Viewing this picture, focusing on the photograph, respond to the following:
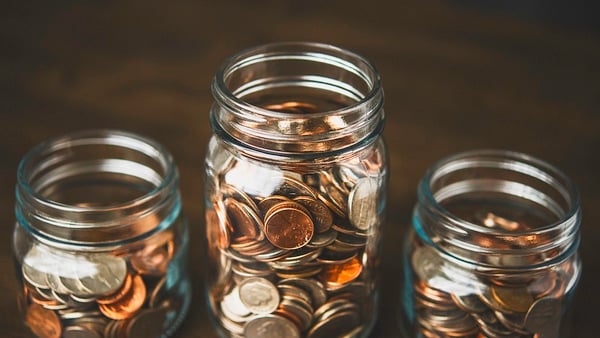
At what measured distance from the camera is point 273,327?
99cm

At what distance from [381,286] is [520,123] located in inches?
17.8

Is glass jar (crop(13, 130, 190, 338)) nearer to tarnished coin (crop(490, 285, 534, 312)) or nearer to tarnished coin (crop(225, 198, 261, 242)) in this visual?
tarnished coin (crop(225, 198, 261, 242))

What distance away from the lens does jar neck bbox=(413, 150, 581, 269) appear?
972 millimetres

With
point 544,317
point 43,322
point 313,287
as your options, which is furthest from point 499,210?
point 43,322

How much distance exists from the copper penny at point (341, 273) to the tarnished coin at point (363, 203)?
44 millimetres

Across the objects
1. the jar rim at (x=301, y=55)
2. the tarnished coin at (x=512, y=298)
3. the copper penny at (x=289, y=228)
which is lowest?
the tarnished coin at (x=512, y=298)

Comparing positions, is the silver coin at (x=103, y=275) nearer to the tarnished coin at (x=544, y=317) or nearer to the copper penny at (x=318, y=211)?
the copper penny at (x=318, y=211)

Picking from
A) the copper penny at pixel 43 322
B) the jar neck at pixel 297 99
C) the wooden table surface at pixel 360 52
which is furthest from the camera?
the wooden table surface at pixel 360 52

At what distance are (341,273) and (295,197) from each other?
4.5 inches

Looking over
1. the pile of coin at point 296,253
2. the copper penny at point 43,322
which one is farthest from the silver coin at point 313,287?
the copper penny at point 43,322

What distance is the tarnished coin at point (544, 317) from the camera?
0.98 metres

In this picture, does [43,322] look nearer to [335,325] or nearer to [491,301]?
[335,325]

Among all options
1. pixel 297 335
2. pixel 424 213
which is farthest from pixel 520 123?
pixel 297 335

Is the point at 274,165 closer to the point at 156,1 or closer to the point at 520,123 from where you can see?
the point at 520,123
